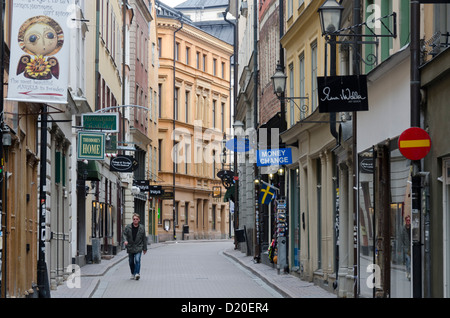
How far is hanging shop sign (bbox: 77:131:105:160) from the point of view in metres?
26.0

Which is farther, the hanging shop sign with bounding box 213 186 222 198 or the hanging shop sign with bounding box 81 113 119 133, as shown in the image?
the hanging shop sign with bounding box 213 186 222 198

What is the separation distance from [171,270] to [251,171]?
12.4 meters

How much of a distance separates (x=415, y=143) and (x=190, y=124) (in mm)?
66117

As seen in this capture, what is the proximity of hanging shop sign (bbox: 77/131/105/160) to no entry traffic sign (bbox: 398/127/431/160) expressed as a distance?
570 inches

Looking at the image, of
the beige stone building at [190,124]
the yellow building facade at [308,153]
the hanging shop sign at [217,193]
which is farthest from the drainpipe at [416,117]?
the hanging shop sign at [217,193]

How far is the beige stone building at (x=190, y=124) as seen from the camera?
74.1 meters

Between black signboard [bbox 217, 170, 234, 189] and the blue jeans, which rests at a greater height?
A: black signboard [bbox 217, 170, 234, 189]

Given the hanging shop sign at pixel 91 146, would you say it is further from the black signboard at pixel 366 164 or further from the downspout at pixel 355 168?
the black signboard at pixel 366 164

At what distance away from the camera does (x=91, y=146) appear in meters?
26.2

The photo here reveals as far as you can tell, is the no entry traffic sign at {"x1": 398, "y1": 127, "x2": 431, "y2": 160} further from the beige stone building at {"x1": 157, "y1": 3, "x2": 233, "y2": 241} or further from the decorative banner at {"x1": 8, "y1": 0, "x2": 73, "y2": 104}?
the beige stone building at {"x1": 157, "y1": 3, "x2": 233, "y2": 241}

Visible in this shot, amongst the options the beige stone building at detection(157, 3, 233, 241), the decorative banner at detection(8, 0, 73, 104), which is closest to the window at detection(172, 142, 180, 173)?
the beige stone building at detection(157, 3, 233, 241)

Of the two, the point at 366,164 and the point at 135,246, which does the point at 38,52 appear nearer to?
the point at 366,164

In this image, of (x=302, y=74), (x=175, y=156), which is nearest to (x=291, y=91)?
(x=302, y=74)
